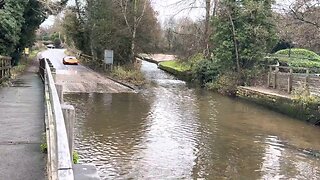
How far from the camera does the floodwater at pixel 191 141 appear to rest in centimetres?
970

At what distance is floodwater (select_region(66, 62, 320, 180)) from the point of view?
31.8ft

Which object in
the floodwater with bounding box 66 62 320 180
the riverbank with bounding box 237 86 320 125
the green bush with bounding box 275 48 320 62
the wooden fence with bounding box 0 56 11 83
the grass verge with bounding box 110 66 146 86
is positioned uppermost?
the green bush with bounding box 275 48 320 62

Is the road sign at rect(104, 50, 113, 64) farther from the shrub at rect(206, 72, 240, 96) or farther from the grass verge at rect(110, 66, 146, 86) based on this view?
the shrub at rect(206, 72, 240, 96)

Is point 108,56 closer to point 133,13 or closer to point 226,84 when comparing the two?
point 133,13

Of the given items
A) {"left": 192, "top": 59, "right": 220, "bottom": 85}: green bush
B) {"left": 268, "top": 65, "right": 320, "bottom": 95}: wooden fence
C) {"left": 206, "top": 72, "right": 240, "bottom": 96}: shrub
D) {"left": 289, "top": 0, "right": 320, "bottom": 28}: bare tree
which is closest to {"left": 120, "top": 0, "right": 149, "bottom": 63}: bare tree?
{"left": 192, "top": 59, "right": 220, "bottom": 85}: green bush

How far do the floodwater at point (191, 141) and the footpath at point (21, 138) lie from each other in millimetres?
1652

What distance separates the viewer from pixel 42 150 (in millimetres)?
6812

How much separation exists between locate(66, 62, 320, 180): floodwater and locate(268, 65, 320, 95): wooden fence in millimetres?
1823

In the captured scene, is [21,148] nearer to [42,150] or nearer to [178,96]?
[42,150]

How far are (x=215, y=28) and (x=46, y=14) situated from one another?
12.3 meters

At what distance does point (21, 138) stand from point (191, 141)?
19.7ft

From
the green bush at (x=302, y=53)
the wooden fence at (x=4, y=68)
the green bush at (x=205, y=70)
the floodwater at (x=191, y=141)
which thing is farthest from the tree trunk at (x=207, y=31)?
the wooden fence at (x=4, y=68)

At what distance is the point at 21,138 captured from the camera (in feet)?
25.3

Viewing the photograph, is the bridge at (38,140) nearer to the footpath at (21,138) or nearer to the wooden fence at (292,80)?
the footpath at (21,138)
